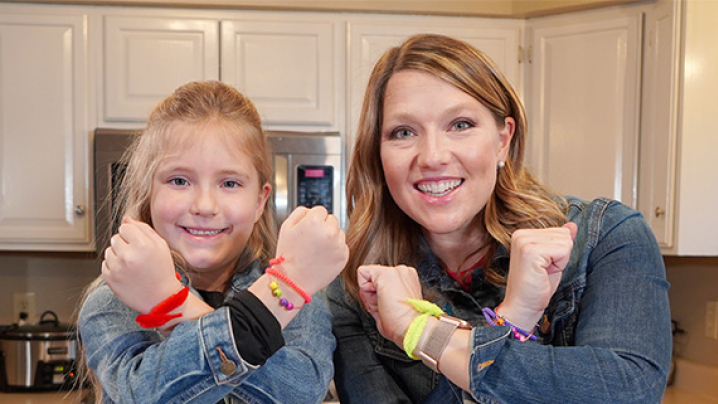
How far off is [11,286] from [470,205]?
2.87 m

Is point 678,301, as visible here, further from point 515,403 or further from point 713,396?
point 515,403

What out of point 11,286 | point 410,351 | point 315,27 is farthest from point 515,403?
point 11,286

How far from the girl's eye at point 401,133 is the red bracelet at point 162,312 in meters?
0.43

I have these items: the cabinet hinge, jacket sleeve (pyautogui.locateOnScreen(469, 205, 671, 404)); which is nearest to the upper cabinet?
the cabinet hinge

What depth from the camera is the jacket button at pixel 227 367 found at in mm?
841

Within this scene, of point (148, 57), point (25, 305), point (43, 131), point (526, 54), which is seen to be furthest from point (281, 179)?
point (25, 305)

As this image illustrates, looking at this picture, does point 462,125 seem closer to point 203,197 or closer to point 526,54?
point 203,197

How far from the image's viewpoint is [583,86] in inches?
110

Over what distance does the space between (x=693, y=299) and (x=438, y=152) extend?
2303 millimetres

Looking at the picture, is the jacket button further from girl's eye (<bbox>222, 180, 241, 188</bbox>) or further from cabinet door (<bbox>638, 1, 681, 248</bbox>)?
cabinet door (<bbox>638, 1, 681, 248</bbox>)

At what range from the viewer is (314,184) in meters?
2.86

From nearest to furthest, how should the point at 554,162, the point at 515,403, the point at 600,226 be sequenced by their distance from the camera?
1. the point at 515,403
2. the point at 600,226
3. the point at 554,162

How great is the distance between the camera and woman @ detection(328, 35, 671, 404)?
0.90 m

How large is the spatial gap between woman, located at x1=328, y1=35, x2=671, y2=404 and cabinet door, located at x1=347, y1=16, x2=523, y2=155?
1.70 m
